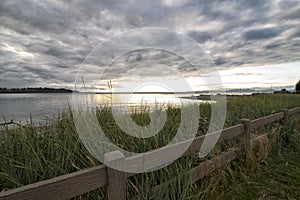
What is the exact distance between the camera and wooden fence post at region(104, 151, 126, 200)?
193 cm

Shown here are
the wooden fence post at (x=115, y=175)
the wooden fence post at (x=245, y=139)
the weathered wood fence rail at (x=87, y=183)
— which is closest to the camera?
the weathered wood fence rail at (x=87, y=183)

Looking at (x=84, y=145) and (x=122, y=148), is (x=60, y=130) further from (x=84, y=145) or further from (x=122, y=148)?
(x=122, y=148)

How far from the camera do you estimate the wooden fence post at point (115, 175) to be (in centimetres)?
193

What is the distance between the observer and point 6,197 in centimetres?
142

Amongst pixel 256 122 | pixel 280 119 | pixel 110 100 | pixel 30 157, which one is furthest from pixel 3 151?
pixel 280 119

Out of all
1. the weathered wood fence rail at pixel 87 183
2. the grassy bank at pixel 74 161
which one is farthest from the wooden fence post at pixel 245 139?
→ the weathered wood fence rail at pixel 87 183

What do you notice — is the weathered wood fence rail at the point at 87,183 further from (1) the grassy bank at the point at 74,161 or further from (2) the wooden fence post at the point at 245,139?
(2) the wooden fence post at the point at 245,139

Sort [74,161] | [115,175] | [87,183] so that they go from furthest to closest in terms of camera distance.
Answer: [74,161] < [115,175] < [87,183]

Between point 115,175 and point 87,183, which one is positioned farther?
point 115,175

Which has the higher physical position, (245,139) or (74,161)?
(74,161)

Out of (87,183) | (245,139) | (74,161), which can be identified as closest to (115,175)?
(87,183)

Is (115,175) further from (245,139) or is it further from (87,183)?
(245,139)

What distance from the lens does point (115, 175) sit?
1990 mm

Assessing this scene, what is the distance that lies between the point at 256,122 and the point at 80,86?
13.8 ft
